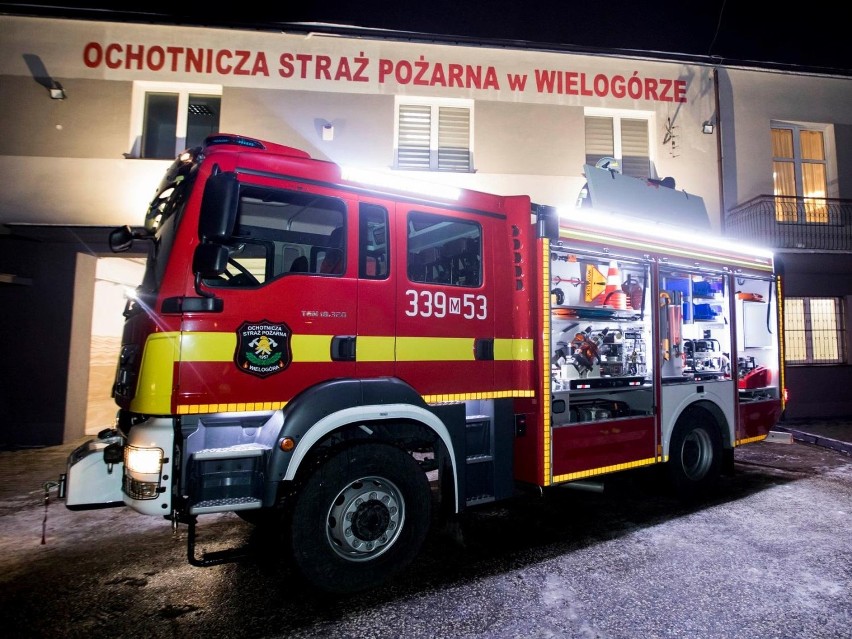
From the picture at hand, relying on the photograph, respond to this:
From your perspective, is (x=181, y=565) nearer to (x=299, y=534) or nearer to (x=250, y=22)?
(x=299, y=534)

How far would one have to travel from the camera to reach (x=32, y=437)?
8.00 metres

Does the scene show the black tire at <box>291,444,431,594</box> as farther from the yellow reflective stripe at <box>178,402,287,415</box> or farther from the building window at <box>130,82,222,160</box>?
the building window at <box>130,82,222,160</box>

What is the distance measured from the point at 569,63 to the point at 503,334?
862 centimetres

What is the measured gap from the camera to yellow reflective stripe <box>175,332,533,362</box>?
2699mm

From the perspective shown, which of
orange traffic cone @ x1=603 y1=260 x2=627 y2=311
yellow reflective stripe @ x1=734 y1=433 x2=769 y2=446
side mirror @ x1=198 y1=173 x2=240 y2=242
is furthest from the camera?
yellow reflective stripe @ x1=734 y1=433 x2=769 y2=446

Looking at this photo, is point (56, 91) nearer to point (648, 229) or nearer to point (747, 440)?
point (648, 229)

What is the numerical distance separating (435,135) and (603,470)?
7.54 metres

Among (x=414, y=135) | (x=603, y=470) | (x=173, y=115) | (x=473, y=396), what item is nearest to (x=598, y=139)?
(x=414, y=135)

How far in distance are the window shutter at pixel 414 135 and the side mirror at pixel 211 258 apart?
7419 millimetres

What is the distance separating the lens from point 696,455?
16.9ft

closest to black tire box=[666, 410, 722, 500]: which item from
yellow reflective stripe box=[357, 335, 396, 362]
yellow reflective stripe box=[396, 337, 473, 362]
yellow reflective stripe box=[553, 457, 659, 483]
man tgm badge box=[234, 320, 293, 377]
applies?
yellow reflective stripe box=[553, 457, 659, 483]

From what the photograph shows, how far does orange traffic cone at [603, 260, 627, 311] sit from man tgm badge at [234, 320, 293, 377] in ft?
9.96

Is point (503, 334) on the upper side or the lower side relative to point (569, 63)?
lower

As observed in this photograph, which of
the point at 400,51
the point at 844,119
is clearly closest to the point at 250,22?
the point at 400,51
